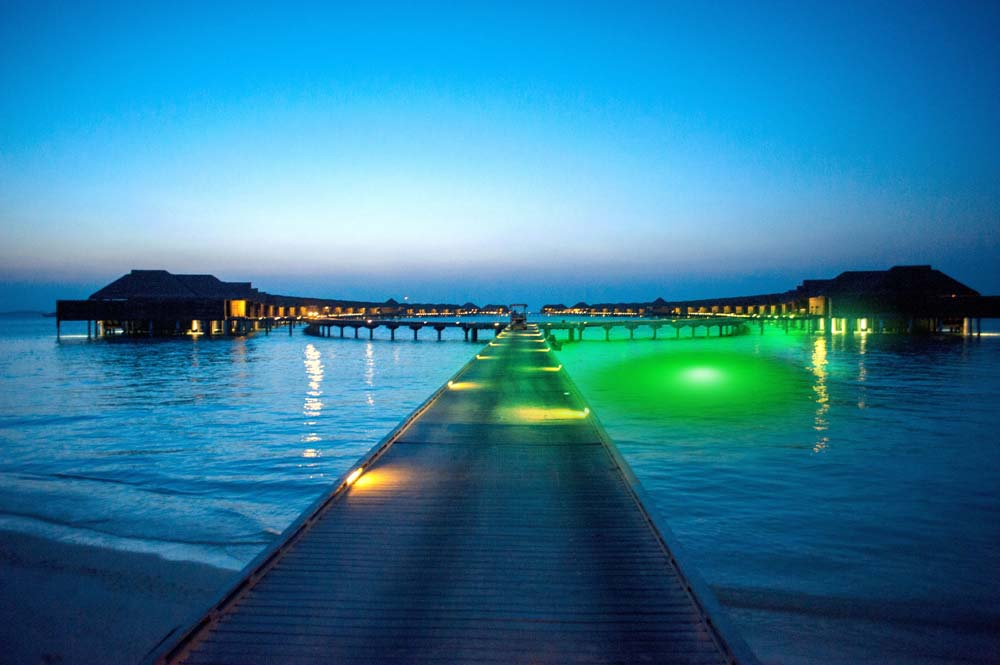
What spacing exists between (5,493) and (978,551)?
16.7 metres

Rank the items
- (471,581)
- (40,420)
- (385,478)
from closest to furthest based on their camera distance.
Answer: (471,581), (385,478), (40,420)

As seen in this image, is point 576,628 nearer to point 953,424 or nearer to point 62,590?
point 62,590

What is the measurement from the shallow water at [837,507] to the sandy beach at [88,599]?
656cm

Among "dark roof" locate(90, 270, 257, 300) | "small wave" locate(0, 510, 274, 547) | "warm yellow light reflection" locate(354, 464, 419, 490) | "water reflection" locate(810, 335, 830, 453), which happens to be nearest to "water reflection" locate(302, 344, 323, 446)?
"small wave" locate(0, 510, 274, 547)

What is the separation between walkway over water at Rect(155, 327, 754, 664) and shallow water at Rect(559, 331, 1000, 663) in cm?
188

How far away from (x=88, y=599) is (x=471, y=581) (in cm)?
512

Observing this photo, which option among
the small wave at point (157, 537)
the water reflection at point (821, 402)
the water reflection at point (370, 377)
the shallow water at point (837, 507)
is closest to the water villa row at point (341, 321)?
the water reflection at point (370, 377)

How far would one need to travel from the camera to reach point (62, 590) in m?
8.09

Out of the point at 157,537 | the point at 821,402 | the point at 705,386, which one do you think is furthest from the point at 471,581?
the point at 705,386

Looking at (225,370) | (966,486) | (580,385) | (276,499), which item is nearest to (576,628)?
(276,499)

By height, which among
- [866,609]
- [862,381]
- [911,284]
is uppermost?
[911,284]

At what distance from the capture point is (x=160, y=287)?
228 ft

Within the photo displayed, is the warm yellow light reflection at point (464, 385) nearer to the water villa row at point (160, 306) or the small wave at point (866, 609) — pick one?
the small wave at point (866, 609)

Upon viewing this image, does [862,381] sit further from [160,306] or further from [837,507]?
[160,306]
